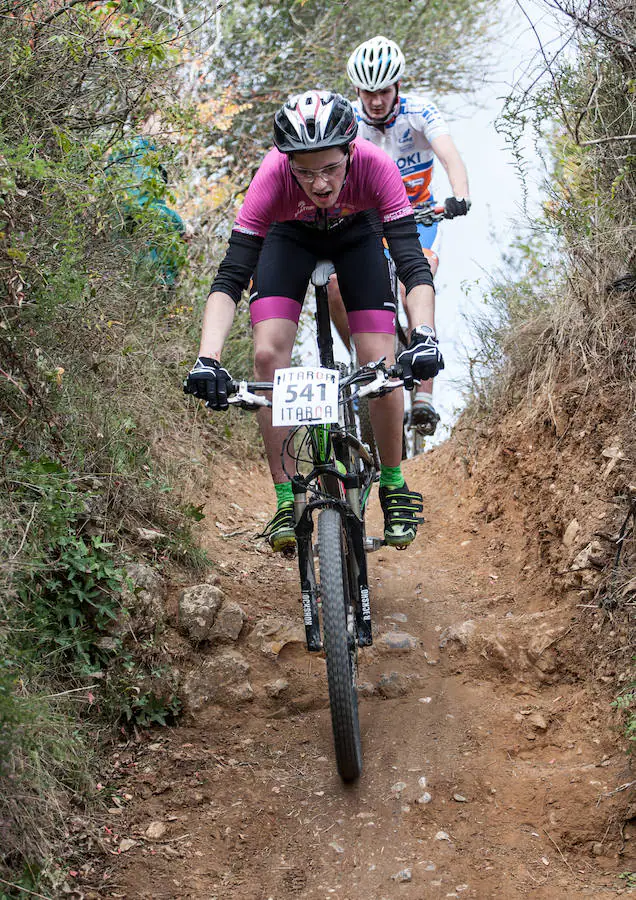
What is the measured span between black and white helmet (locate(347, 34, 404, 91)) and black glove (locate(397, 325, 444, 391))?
2.92 m

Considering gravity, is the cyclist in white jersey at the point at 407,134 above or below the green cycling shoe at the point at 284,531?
above

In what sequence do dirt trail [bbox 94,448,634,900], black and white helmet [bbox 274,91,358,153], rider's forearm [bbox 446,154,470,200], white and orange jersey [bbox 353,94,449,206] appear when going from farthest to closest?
white and orange jersey [bbox 353,94,449,206]
rider's forearm [bbox 446,154,470,200]
black and white helmet [bbox 274,91,358,153]
dirt trail [bbox 94,448,634,900]

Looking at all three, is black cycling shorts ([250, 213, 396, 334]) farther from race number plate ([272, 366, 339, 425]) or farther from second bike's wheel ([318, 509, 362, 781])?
second bike's wheel ([318, 509, 362, 781])

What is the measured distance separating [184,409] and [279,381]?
314 centimetres

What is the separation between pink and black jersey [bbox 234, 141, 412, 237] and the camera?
12.1ft

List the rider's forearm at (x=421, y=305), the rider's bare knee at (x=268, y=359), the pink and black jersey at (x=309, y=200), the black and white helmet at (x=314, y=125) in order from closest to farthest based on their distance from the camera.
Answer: the black and white helmet at (x=314, y=125), the rider's forearm at (x=421, y=305), the pink and black jersey at (x=309, y=200), the rider's bare knee at (x=268, y=359)

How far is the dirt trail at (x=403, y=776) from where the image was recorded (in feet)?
9.53

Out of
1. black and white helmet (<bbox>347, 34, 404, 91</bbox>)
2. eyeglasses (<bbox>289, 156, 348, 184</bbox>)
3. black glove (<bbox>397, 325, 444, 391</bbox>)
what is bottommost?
black glove (<bbox>397, 325, 444, 391</bbox>)

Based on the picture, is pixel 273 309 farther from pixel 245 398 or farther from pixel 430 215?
pixel 430 215

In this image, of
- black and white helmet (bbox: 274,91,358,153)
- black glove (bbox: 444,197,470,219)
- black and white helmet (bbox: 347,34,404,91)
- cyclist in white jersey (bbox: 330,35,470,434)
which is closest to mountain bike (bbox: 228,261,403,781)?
black and white helmet (bbox: 274,91,358,153)

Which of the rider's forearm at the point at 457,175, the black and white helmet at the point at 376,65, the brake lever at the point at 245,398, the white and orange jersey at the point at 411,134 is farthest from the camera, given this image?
the white and orange jersey at the point at 411,134

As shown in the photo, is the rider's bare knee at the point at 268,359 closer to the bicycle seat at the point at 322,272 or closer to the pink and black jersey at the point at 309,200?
the bicycle seat at the point at 322,272

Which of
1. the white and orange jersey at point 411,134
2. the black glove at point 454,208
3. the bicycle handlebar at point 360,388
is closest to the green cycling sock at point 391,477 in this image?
the bicycle handlebar at point 360,388

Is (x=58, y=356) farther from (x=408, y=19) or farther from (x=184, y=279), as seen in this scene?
(x=408, y=19)
